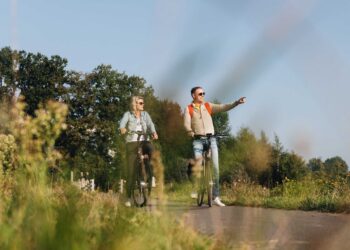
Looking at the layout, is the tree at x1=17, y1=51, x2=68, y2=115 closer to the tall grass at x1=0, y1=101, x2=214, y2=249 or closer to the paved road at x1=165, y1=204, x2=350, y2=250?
the paved road at x1=165, y1=204, x2=350, y2=250

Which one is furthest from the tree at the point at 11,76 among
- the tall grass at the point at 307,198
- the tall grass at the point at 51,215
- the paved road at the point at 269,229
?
the tall grass at the point at 307,198

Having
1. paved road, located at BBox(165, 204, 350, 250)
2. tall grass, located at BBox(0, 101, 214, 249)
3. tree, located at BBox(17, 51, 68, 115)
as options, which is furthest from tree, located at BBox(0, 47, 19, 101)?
tree, located at BBox(17, 51, 68, 115)

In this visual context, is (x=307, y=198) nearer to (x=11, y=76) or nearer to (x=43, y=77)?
(x=11, y=76)

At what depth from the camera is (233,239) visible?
3.81m

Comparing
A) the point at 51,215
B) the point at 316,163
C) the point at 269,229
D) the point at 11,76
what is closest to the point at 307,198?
the point at 269,229

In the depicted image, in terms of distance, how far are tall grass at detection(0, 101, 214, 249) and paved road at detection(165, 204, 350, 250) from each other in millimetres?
217

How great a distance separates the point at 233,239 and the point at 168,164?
1.04 meters

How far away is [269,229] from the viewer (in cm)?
518

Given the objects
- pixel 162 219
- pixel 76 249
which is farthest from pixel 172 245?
pixel 76 249

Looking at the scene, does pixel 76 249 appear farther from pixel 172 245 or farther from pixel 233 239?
pixel 233 239

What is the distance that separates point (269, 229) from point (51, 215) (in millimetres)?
3114

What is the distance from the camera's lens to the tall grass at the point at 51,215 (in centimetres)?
216

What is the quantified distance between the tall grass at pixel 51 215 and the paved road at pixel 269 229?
0.22 metres

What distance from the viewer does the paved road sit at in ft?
10.0
